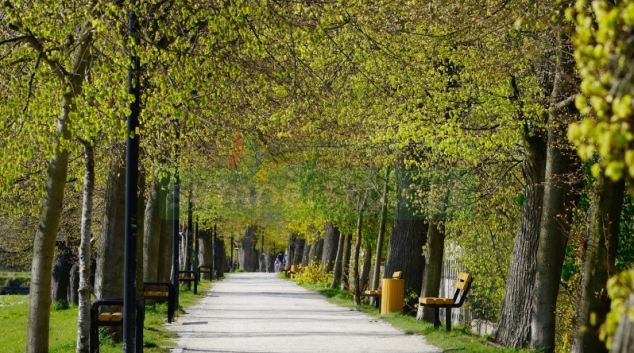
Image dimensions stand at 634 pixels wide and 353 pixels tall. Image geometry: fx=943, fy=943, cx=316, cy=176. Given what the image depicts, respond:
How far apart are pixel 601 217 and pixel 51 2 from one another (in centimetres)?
623

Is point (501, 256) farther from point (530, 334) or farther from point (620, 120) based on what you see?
point (620, 120)

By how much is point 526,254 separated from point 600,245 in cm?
431

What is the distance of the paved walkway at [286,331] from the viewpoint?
45.8 ft

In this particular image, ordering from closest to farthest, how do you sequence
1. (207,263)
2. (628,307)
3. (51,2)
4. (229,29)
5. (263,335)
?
(628,307), (51,2), (229,29), (263,335), (207,263)

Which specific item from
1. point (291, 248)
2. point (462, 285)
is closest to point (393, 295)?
point (462, 285)

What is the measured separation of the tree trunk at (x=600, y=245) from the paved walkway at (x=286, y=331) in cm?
362

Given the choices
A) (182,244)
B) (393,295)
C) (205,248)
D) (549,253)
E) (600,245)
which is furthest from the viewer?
(182,244)

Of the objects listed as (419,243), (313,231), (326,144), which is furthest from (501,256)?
(313,231)

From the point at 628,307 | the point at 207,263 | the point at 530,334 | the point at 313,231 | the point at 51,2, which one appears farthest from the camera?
the point at 207,263

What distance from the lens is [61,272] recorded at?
96.5 ft

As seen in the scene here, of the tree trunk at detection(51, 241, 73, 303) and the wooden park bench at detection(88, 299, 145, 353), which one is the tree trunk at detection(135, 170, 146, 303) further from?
the tree trunk at detection(51, 241, 73, 303)

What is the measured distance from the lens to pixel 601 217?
1017cm

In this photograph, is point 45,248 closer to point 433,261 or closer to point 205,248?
point 433,261

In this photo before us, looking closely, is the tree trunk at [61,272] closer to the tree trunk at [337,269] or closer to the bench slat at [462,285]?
the tree trunk at [337,269]
